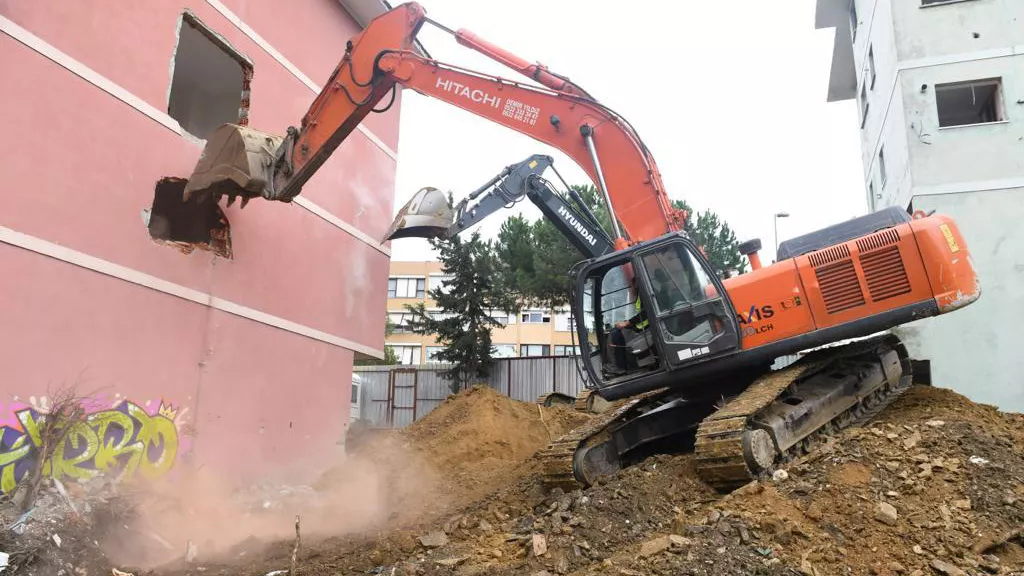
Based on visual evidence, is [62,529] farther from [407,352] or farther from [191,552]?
[407,352]

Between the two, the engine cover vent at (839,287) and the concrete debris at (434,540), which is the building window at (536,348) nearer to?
the engine cover vent at (839,287)

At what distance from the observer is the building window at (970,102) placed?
1455cm

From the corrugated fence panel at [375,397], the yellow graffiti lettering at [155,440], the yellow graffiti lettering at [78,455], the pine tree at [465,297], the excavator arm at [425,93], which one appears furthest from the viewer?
the pine tree at [465,297]

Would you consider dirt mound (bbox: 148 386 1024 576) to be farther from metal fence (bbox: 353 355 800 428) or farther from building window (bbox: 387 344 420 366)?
building window (bbox: 387 344 420 366)

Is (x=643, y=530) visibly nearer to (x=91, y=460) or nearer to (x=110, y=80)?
(x=91, y=460)

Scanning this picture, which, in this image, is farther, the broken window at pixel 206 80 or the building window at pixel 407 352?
the building window at pixel 407 352

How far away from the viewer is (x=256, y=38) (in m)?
9.98

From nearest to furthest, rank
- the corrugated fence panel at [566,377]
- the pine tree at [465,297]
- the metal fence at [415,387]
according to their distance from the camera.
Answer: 1. the corrugated fence panel at [566,377]
2. the metal fence at [415,387]
3. the pine tree at [465,297]

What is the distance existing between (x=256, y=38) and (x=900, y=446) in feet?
30.6

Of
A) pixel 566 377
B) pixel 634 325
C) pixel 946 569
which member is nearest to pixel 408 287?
pixel 566 377

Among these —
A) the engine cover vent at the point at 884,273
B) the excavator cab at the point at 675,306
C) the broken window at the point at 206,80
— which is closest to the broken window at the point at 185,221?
the broken window at the point at 206,80

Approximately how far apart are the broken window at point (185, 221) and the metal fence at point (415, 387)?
1470 cm

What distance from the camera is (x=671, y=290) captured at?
7.06m

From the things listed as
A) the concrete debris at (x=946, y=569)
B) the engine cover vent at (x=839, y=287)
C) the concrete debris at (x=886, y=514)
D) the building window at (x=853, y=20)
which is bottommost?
the concrete debris at (x=946, y=569)
